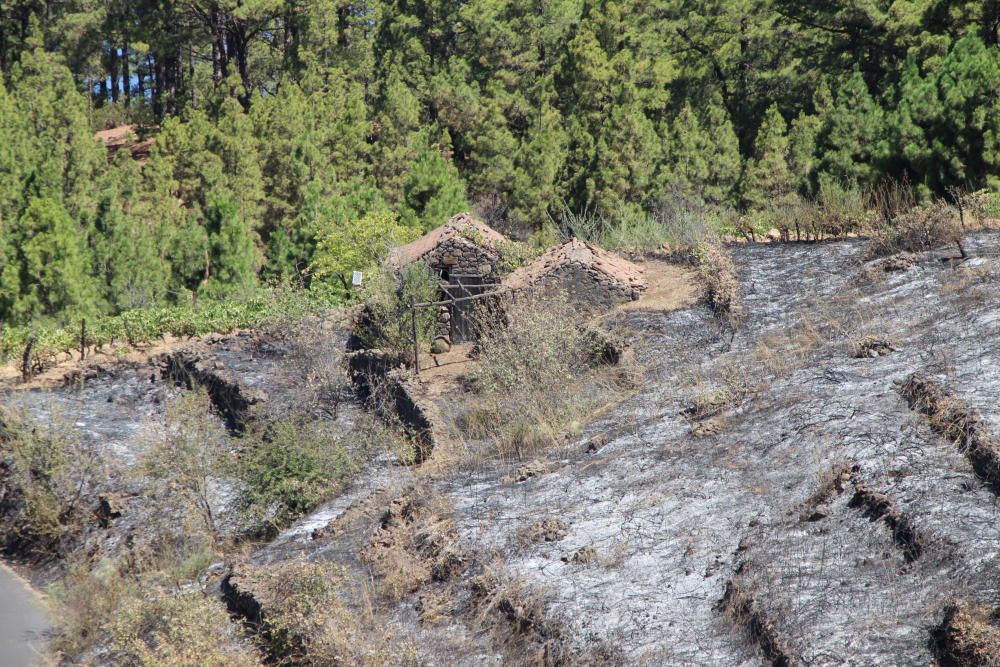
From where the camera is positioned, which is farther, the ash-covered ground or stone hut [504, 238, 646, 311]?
stone hut [504, 238, 646, 311]

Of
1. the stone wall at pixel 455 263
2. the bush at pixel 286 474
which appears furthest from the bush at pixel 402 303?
the bush at pixel 286 474

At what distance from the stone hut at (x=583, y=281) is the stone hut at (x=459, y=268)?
107 centimetres

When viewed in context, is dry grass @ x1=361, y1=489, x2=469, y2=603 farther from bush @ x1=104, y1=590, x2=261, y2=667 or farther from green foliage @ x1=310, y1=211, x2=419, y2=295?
green foliage @ x1=310, y1=211, x2=419, y2=295

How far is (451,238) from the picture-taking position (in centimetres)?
1931

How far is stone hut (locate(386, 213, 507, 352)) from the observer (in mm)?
19109

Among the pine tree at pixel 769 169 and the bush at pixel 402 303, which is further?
the pine tree at pixel 769 169

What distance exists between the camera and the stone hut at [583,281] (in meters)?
17.8

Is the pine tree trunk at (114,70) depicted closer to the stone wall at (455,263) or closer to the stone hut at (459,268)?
the stone hut at (459,268)

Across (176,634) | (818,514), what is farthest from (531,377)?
(176,634)

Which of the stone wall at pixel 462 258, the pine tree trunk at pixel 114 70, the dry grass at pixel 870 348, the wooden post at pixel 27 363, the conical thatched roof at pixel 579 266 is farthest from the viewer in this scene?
the pine tree trunk at pixel 114 70

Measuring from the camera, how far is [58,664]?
10977 mm

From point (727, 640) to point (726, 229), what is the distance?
513 inches

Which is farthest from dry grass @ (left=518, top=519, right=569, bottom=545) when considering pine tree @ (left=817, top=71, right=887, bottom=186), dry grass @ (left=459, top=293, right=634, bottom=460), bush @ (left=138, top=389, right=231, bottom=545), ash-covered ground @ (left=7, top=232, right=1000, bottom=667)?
pine tree @ (left=817, top=71, right=887, bottom=186)

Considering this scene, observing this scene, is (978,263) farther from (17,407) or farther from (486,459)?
(17,407)
